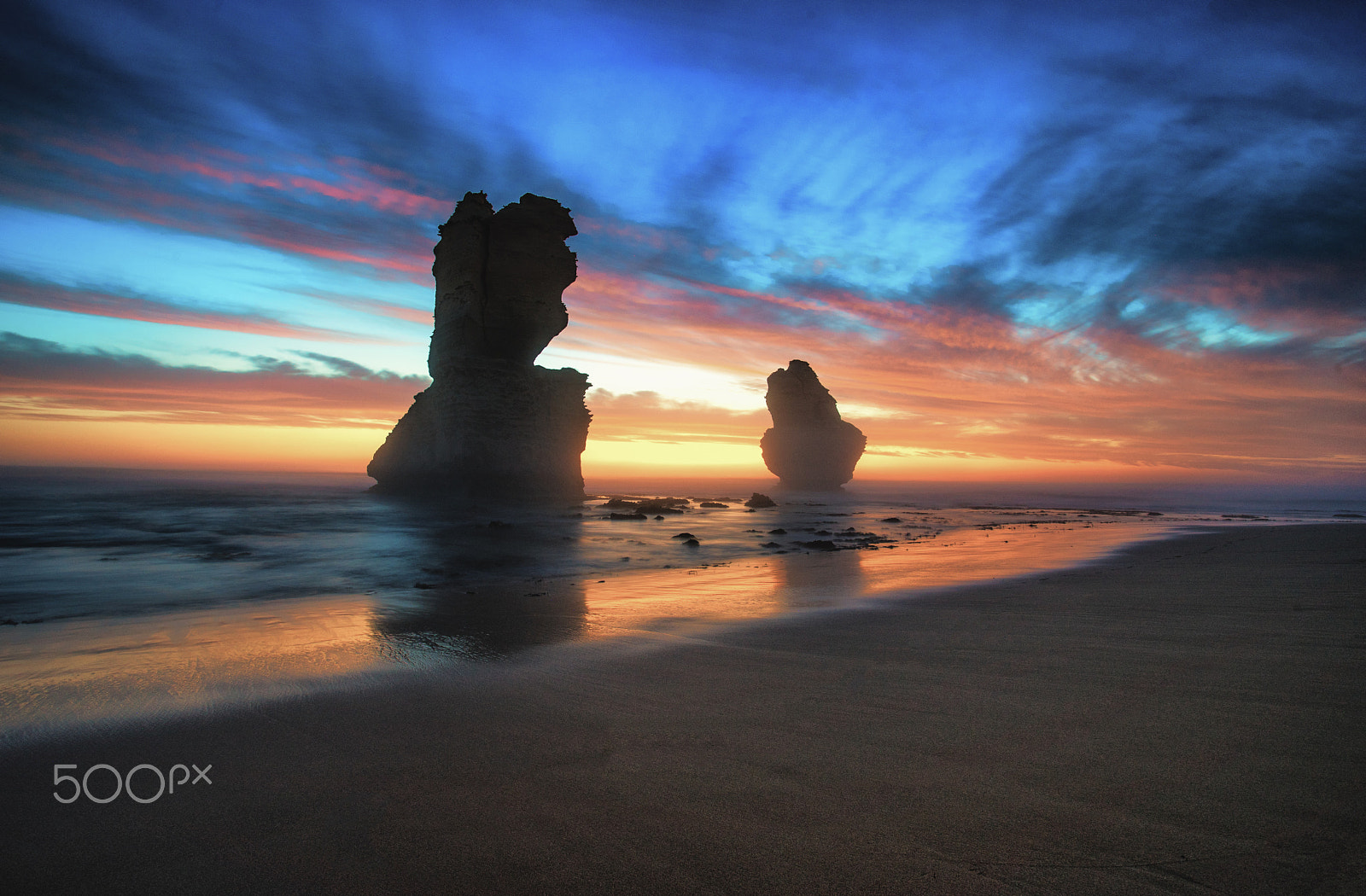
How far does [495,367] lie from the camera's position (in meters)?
38.4

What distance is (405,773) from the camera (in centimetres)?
275

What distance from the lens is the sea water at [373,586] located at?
4855mm

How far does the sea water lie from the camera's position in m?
4.86

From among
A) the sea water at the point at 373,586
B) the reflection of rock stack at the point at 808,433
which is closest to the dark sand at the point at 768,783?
the sea water at the point at 373,586

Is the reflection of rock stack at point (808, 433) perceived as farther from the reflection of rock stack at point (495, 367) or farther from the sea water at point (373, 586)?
the sea water at point (373, 586)

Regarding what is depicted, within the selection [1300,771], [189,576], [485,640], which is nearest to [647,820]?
[1300,771]

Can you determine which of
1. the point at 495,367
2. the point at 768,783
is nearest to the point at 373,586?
the point at 768,783

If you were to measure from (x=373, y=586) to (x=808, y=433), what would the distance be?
69172 millimetres

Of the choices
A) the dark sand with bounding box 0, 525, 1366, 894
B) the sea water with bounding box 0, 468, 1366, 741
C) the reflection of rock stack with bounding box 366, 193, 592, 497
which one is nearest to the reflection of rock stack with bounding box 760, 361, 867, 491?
the reflection of rock stack with bounding box 366, 193, 592, 497

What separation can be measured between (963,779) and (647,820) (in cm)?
139

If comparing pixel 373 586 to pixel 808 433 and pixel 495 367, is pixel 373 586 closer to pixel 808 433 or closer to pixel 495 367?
pixel 495 367

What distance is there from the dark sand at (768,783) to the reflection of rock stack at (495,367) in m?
35.1

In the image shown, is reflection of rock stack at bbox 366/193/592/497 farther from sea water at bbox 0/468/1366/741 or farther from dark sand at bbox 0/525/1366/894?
dark sand at bbox 0/525/1366/894

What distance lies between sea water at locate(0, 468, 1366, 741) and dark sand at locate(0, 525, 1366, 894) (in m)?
1.35
